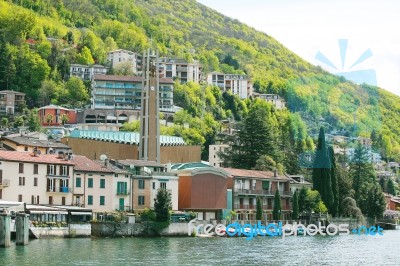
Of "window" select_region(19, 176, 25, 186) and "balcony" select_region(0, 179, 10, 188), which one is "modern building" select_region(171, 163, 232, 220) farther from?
"balcony" select_region(0, 179, 10, 188)

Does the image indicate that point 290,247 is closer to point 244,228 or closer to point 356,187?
point 244,228

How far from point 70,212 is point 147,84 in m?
48.3

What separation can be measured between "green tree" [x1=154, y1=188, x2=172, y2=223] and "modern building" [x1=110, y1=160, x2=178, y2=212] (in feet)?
16.8

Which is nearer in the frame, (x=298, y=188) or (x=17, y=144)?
(x=17, y=144)

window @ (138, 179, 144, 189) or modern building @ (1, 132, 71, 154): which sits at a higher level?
modern building @ (1, 132, 71, 154)

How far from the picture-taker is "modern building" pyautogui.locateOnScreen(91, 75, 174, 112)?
192500 mm

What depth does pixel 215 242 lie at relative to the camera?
89.8 meters

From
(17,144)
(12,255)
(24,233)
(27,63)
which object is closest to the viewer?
A: (12,255)

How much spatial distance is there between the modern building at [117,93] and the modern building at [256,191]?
218 feet

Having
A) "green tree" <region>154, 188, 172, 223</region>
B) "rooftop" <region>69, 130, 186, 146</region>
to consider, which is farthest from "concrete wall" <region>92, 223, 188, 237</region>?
"rooftop" <region>69, 130, 186, 146</region>

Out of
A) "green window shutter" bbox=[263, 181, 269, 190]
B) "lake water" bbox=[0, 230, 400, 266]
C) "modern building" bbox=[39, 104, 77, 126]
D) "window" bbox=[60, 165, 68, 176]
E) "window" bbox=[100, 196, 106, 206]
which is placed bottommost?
"lake water" bbox=[0, 230, 400, 266]

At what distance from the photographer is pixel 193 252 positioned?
247 feet

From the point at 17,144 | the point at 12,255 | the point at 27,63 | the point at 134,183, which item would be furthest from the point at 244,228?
the point at 27,63

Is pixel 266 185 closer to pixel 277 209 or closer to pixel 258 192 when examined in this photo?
pixel 258 192
